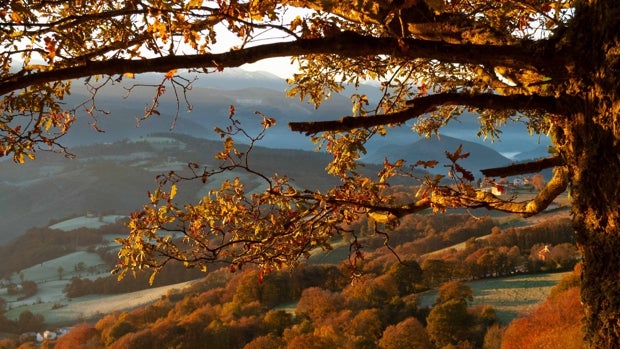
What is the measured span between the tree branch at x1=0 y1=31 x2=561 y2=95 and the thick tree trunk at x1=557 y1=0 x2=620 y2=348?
14.0 inches

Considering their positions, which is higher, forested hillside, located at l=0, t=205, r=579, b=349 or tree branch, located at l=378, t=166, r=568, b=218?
tree branch, located at l=378, t=166, r=568, b=218

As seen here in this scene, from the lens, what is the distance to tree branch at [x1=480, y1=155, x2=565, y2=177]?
504cm

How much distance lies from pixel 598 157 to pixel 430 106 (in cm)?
163

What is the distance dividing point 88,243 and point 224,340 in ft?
459

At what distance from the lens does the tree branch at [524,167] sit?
504cm

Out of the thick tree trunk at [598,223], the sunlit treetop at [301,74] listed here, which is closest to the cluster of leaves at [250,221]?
the sunlit treetop at [301,74]

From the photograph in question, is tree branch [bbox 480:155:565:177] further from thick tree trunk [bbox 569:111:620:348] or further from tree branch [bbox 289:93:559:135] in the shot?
tree branch [bbox 289:93:559:135]

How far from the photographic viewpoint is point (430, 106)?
4816 millimetres

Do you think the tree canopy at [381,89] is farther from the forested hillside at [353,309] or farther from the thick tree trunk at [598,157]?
the forested hillside at [353,309]

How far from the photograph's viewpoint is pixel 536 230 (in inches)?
3883

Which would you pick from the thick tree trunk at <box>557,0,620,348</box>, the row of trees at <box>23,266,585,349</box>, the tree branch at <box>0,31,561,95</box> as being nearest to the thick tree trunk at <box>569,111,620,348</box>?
the thick tree trunk at <box>557,0,620,348</box>

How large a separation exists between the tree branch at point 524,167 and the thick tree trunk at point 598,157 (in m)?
0.45

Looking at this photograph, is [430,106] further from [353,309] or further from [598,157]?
[353,309]

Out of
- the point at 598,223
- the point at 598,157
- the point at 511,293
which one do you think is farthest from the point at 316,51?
the point at 511,293
